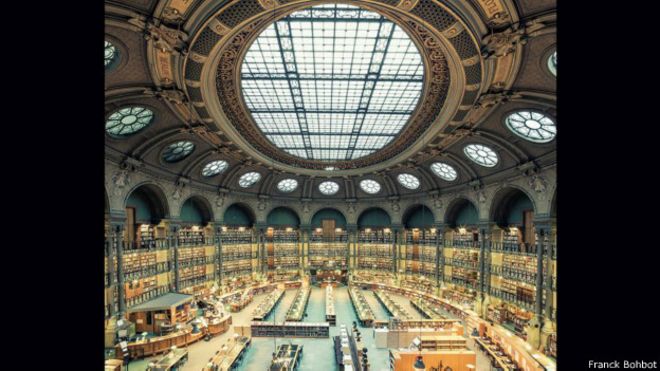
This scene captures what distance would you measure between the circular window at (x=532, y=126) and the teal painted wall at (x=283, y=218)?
27.8 metres

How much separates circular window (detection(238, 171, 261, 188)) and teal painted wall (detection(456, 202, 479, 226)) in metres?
20.5

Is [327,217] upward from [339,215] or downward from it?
downward

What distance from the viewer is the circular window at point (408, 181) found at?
32406 mm

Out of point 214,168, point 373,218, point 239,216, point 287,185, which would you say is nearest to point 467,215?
point 373,218

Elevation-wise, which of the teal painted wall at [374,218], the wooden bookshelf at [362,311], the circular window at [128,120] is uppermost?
the circular window at [128,120]

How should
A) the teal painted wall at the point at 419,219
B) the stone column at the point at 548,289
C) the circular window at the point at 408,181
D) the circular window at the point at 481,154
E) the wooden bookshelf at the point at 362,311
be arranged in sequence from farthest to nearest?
the teal painted wall at the point at 419,219
the circular window at the point at 408,181
the wooden bookshelf at the point at 362,311
the circular window at the point at 481,154
the stone column at the point at 548,289

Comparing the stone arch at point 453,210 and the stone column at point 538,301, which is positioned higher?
the stone arch at point 453,210

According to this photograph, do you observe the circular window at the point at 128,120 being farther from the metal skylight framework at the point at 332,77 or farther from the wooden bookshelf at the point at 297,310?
the wooden bookshelf at the point at 297,310

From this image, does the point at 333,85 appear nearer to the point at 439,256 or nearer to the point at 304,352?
the point at 304,352

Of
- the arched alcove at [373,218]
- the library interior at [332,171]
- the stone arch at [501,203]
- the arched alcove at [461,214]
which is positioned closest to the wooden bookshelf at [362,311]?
the library interior at [332,171]

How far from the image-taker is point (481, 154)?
22.5 meters

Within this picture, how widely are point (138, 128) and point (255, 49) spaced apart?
8583 mm

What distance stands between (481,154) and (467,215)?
10.1 metres
